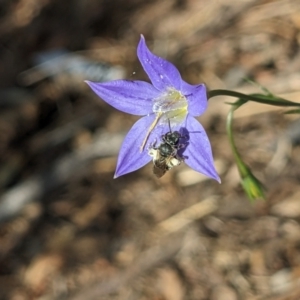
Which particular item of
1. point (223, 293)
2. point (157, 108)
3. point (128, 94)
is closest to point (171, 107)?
point (157, 108)

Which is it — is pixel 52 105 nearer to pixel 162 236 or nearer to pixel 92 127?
pixel 92 127

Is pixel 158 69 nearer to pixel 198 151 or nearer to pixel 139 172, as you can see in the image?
pixel 198 151

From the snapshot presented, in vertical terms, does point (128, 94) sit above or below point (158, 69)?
below

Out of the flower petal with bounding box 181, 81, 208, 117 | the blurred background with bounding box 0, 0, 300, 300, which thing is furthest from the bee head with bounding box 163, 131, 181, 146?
the blurred background with bounding box 0, 0, 300, 300

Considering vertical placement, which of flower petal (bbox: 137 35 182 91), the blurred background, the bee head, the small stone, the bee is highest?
flower petal (bbox: 137 35 182 91)

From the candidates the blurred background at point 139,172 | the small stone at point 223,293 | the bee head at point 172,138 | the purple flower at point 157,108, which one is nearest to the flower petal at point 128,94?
the purple flower at point 157,108

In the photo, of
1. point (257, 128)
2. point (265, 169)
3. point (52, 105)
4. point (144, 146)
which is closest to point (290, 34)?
point (257, 128)

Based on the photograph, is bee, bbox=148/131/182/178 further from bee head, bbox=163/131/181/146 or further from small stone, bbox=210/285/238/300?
small stone, bbox=210/285/238/300
